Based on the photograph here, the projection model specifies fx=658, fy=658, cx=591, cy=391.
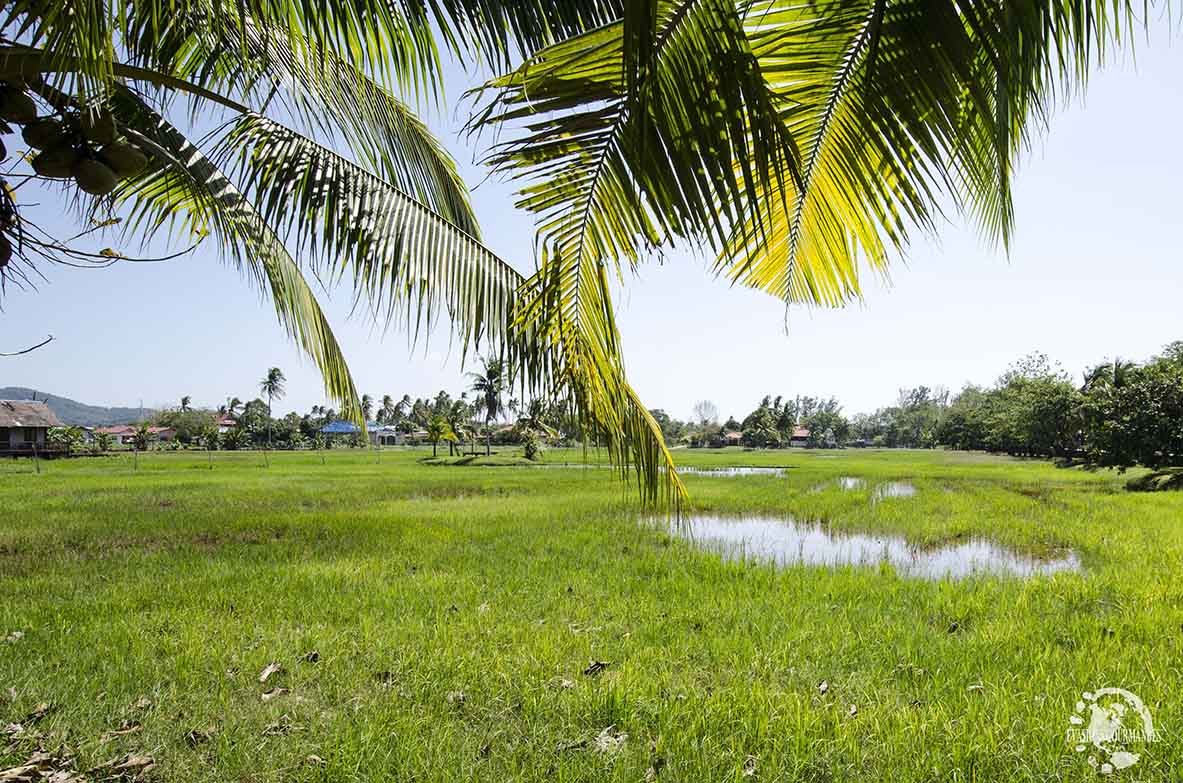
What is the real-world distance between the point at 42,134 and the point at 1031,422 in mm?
41153

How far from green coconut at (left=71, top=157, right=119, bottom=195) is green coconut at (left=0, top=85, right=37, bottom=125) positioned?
0.15 metres

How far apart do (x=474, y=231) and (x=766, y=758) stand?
282 centimetres

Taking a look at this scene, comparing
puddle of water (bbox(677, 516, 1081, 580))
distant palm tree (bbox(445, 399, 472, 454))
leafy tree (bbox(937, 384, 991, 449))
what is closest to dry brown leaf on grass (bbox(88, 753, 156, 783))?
puddle of water (bbox(677, 516, 1081, 580))

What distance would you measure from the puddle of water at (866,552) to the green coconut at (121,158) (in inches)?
231

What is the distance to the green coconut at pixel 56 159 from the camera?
156cm

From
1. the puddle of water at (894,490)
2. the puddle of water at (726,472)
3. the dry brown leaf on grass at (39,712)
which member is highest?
the dry brown leaf on grass at (39,712)

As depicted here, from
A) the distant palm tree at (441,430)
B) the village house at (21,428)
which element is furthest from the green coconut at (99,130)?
the village house at (21,428)

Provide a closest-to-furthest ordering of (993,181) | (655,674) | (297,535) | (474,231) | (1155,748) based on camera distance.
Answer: (993,181), (1155,748), (474,231), (655,674), (297,535)

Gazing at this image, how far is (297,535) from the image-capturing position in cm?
971

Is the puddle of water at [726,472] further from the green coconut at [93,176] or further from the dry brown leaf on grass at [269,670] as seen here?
the green coconut at [93,176]

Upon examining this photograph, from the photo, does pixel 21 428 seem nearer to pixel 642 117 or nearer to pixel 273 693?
pixel 273 693

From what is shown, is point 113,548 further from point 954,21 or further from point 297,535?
point 954,21

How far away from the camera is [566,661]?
411 cm

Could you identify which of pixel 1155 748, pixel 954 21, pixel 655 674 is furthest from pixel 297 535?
pixel 954 21
